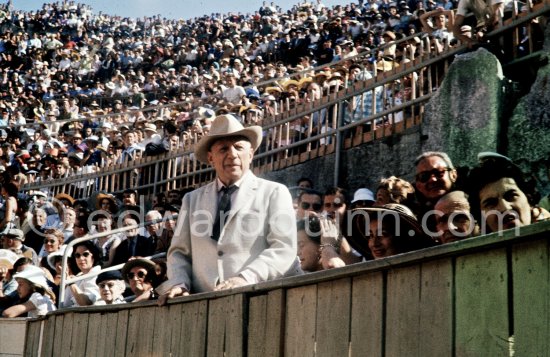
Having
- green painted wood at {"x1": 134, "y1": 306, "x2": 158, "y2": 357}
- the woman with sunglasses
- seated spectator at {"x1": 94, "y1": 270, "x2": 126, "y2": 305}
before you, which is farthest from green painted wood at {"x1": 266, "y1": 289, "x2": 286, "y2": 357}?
the woman with sunglasses

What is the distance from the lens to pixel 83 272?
8.72 metres

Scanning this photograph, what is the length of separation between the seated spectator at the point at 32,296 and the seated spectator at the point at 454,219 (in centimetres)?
471

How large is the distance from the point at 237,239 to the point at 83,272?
454 centimetres

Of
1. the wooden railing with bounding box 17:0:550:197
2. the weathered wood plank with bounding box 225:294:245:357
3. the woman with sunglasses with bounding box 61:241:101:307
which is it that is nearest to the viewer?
the weathered wood plank with bounding box 225:294:245:357

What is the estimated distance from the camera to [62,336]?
257 inches

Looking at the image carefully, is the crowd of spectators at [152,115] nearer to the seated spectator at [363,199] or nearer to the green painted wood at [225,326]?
the seated spectator at [363,199]

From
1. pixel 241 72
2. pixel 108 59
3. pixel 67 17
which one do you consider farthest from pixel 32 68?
pixel 241 72

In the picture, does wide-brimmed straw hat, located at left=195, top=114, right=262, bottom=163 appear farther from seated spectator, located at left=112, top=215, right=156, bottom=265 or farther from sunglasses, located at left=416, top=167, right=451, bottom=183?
seated spectator, located at left=112, top=215, right=156, bottom=265

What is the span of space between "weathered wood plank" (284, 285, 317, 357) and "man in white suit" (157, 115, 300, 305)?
816mm

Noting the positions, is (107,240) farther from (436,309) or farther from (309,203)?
(436,309)

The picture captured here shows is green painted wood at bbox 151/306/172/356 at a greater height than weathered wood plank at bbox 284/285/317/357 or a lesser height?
greater

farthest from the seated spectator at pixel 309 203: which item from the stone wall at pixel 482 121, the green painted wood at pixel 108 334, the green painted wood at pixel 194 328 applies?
the green painted wood at pixel 194 328

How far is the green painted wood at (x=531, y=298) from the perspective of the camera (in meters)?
2.15

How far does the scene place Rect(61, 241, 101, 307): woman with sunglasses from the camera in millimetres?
7836
